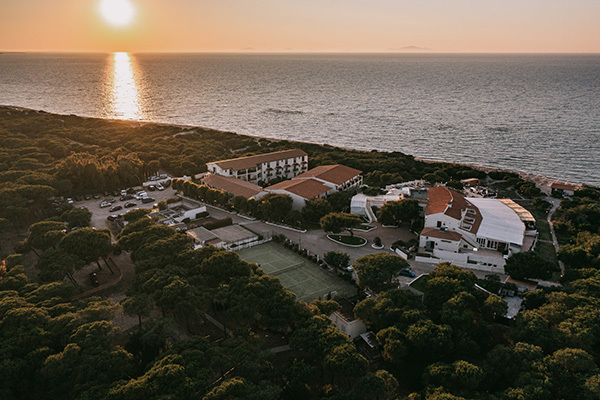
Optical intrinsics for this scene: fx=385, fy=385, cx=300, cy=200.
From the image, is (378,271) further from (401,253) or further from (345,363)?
(345,363)

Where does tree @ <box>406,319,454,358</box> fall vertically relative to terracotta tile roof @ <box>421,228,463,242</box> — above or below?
below

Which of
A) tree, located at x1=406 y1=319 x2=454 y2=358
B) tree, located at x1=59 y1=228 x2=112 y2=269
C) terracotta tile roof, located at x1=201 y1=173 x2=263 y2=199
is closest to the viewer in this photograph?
tree, located at x1=406 y1=319 x2=454 y2=358

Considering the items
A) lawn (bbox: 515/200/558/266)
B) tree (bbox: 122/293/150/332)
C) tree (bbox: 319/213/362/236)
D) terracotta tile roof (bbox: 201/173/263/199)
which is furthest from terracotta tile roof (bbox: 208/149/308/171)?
lawn (bbox: 515/200/558/266)

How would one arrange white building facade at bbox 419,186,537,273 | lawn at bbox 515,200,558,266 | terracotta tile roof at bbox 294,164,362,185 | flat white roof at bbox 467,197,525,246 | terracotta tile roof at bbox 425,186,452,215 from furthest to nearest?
terracotta tile roof at bbox 294,164,362,185, terracotta tile roof at bbox 425,186,452,215, lawn at bbox 515,200,558,266, flat white roof at bbox 467,197,525,246, white building facade at bbox 419,186,537,273

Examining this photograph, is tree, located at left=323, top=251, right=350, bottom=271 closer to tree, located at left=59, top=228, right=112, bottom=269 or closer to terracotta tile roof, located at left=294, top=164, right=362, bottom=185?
tree, located at left=59, top=228, right=112, bottom=269

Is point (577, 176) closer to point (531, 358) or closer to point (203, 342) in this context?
point (531, 358)

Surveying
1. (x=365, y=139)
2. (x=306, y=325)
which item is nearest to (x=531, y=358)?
(x=306, y=325)
